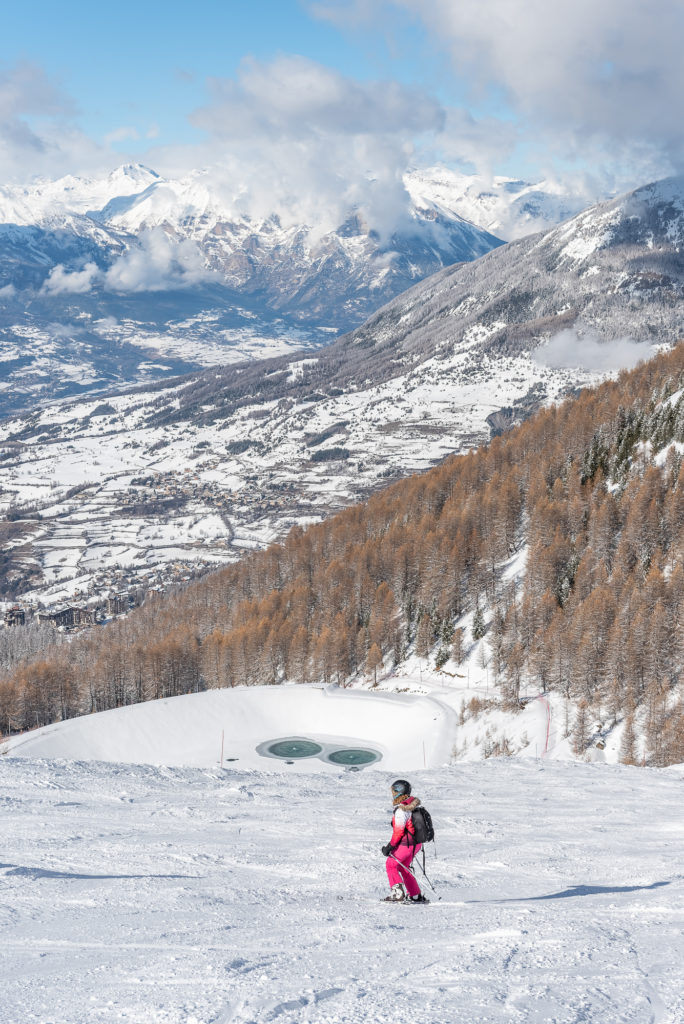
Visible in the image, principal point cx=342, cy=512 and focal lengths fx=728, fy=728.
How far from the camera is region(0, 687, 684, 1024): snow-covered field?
8.27 metres

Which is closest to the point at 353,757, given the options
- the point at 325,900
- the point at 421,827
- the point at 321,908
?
the point at 325,900

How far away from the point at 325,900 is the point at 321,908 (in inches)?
26.9

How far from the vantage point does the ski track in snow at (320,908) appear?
8211mm

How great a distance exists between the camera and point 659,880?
49.2 ft

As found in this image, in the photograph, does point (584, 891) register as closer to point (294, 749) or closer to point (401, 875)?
point (401, 875)

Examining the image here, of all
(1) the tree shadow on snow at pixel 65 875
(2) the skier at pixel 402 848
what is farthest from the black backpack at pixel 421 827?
(1) the tree shadow on snow at pixel 65 875

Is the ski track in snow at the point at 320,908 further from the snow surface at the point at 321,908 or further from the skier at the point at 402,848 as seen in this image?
the skier at the point at 402,848

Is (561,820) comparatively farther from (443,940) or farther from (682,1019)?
(682,1019)

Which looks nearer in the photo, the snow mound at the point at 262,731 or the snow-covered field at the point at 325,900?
the snow-covered field at the point at 325,900

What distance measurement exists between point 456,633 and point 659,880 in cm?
7026

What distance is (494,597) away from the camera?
92438 millimetres

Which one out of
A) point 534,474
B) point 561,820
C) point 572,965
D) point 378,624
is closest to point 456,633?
point 378,624

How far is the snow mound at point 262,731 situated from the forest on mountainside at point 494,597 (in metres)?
9.30

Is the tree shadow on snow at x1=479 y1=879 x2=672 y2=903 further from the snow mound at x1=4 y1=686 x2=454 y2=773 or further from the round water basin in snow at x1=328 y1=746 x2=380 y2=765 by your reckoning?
the round water basin in snow at x1=328 y1=746 x2=380 y2=765
